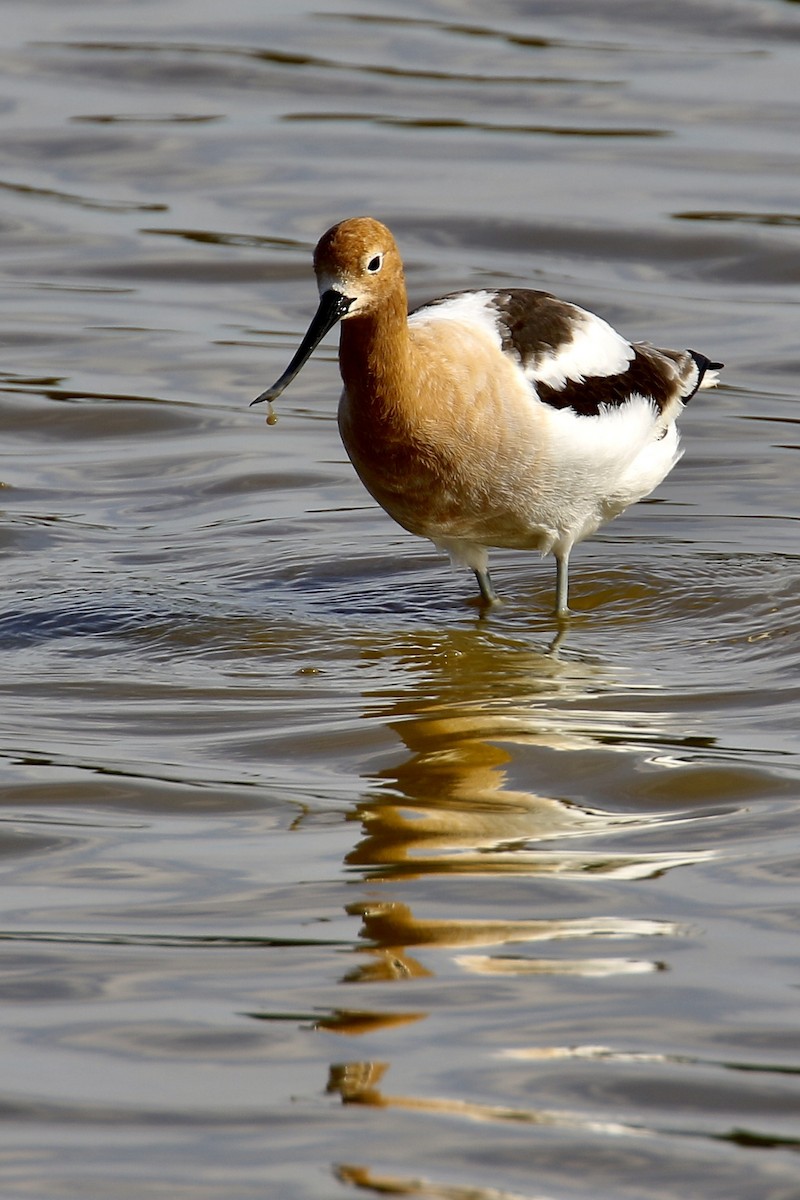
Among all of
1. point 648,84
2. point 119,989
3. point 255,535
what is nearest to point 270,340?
point 255,535

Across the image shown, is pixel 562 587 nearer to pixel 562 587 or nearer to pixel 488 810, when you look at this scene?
pixel 562 587

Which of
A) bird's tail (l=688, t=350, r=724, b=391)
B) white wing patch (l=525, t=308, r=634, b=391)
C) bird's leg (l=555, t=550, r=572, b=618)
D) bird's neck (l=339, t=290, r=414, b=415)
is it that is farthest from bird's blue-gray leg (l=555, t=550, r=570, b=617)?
bird's tail (l=688, t=350, r=724, b=391)

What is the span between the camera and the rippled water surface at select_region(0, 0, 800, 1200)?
3838mm

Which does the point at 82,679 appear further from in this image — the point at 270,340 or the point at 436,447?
the point at 270,340

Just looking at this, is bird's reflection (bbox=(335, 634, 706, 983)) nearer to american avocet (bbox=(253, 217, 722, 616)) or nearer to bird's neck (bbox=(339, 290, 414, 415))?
american avocet (bbox=(253, 217, 722, 616))

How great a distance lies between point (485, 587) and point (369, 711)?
4.82 ft

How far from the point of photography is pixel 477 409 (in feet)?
22.2

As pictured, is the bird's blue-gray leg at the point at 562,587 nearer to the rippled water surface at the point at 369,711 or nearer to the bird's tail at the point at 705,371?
the rippled water surface at the point at 369,711

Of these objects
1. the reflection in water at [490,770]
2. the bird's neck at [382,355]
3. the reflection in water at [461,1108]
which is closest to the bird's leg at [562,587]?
the reflection in water at [490,770]

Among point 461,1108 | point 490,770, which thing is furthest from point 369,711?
point 461,1108

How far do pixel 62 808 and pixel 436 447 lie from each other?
1930 mm

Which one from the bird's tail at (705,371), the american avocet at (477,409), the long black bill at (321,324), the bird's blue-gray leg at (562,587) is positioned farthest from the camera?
the bird's tail at (705,371)

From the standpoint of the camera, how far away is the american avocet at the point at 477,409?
259 inches

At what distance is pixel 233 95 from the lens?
15203 millimetres
